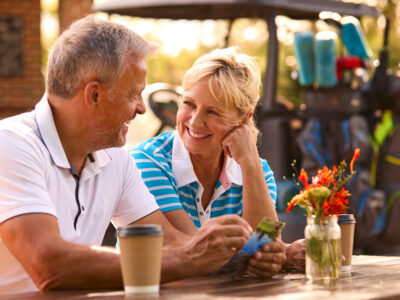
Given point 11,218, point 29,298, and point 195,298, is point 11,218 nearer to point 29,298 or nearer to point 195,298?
point 29,298

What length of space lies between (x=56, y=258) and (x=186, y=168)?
1026 millimetres

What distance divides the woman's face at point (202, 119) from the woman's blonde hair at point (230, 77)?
22 mm

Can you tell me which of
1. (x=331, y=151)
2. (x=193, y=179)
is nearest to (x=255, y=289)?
(x=193, y=179)

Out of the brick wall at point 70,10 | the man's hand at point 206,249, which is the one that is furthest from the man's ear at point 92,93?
the brick wall at point 70,10

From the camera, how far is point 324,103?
20.8ft

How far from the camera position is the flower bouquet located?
220cm

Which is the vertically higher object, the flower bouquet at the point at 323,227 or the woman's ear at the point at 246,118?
the woman's ear at the point at 246,118

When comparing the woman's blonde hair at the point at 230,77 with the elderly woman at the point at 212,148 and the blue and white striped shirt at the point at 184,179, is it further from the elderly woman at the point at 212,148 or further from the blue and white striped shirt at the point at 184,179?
the blue and white striped shirt at the point at 184,179

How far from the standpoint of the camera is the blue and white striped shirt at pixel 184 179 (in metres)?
2.88

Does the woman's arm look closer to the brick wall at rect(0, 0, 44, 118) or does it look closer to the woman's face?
the woman's face

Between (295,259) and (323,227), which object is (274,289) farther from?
(295,259)

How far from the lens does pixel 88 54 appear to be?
2.32 meters

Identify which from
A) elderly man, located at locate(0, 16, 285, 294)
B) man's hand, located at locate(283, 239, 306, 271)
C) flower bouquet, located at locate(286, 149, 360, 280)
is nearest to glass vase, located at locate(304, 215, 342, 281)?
flower bouquet, located at locate(286, 149, 360, 280)

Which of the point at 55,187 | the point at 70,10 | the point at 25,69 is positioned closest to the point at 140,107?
the point at 55,187
